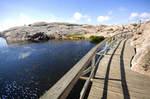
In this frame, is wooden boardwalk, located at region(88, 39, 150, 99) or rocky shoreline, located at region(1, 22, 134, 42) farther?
rocky shoreline, located at region(1, 22, 134, 42)

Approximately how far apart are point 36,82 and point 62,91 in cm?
844

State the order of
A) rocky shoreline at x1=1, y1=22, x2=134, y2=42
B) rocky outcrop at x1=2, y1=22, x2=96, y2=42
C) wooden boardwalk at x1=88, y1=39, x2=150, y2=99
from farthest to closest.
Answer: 1. rocky outcrop at x1=2, y1=22, x2=96, y2=42
2. rocky shoreline at x1=1, y1=22, x2=134, y2=42
3. wooden boardwalk at x1=88, y1=39, x2=150, y2=99

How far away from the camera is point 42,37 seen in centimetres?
4225

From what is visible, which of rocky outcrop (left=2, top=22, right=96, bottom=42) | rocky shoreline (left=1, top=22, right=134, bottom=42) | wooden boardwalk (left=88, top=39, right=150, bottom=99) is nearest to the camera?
wooden boardwalk (left=88, top=39, right=150, bottom=99)

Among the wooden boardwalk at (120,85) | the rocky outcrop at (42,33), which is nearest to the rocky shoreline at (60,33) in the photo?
the rocky outcrop at (42,33)

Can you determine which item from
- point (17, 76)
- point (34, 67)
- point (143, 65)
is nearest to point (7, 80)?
point (17, 76)

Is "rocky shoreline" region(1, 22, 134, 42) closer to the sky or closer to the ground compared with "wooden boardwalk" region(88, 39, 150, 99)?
closer to the sky

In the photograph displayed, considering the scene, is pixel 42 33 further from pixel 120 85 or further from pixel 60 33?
pixel 120 85

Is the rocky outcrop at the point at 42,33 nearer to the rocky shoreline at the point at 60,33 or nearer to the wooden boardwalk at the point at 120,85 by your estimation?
the rocky shoreline at the point at 60,33

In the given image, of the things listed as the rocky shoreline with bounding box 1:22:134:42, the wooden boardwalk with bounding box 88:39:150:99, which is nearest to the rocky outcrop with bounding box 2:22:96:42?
the rocky shoreline with bounding box 1:22:134:42

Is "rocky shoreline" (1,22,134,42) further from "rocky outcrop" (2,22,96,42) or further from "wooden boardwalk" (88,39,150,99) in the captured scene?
"wooden boardwalk" (88,39,150,99)

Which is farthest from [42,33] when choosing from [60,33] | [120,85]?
[120,85]

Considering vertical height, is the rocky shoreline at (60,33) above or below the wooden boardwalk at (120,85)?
above

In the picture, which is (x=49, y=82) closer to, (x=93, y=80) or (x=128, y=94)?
(x=93, y=80)
